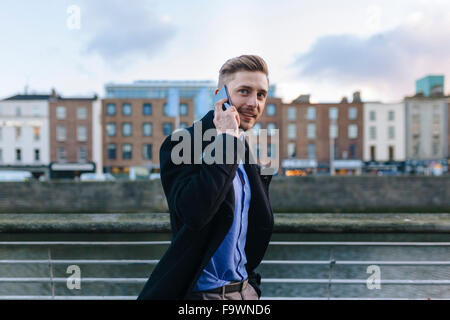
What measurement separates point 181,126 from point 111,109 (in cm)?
853

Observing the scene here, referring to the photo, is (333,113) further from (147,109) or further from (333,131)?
(147,109)

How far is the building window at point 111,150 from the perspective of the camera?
4778 cm

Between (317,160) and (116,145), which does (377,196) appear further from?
(116,145)

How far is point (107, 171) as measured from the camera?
47844 millimetres

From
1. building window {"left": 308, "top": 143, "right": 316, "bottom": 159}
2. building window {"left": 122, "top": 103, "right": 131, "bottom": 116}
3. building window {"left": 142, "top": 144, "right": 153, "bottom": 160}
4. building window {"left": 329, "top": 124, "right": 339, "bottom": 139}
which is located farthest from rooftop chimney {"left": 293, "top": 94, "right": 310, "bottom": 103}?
building window {"left": 122, "top": 103, "right": 131, "bottom": 116}

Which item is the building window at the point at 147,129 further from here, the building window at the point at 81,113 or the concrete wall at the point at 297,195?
the concrete wall at the point at 297,195

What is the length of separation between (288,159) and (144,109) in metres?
17.9

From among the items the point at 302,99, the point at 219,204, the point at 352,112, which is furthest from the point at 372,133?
the point at 219,204

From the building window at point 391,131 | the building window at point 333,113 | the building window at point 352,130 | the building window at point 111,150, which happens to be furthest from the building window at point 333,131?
the building window at point 111,150

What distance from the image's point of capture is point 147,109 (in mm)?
48125

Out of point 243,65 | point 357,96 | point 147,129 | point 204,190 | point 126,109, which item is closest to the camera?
point 204,190

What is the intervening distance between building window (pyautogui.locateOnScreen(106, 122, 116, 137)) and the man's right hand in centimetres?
4808
